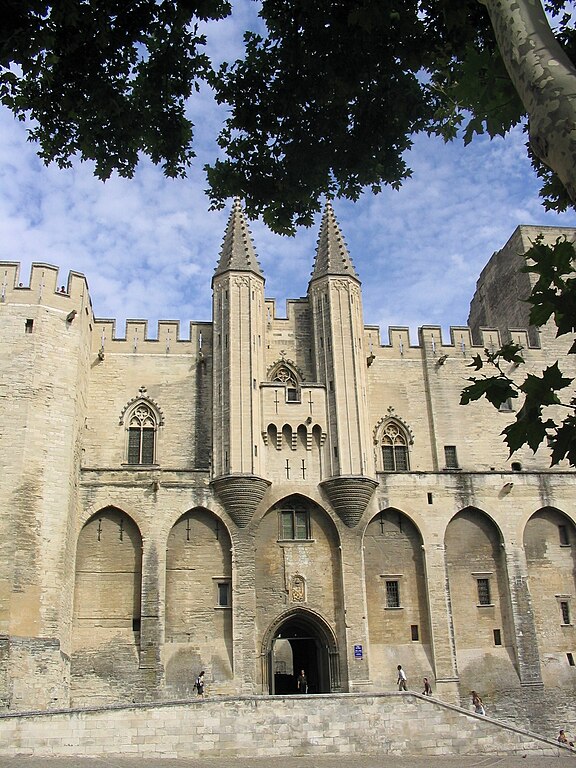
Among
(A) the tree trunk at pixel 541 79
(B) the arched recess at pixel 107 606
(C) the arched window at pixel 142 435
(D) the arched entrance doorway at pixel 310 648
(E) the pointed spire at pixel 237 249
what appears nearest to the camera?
(A) the tree trunk at pixel 541 79

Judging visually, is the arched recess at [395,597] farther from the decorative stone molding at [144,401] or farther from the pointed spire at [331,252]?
the pointed spire at [331,252]

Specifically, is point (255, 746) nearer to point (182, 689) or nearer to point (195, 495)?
point (182, 689)

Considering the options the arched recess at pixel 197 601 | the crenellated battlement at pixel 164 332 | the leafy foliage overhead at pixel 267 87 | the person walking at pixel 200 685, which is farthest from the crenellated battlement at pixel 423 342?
the leafy foliage overhead at pixel 267 87

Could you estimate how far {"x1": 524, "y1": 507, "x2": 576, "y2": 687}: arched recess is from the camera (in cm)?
2934

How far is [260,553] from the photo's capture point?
29188 millimetres

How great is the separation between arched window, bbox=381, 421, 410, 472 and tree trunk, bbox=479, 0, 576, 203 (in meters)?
26.2

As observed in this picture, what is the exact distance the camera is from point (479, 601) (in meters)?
30.0

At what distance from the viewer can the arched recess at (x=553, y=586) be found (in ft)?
96.3

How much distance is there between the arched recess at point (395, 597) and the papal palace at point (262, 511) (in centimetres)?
7

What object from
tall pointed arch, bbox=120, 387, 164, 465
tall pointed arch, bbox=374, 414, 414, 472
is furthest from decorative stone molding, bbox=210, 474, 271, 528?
tall pointed arch, bbox=374, 414, 414, 472

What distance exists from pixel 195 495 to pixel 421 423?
9.52 m

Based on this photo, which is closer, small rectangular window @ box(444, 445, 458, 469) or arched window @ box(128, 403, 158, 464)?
arched window @ box(128, 403, 158, 464)

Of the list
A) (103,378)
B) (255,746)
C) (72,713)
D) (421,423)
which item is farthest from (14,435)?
(421,423)

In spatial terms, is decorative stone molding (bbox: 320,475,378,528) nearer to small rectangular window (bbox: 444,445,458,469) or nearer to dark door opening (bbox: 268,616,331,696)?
dark door opening (bbox: 268,616,331,696)
